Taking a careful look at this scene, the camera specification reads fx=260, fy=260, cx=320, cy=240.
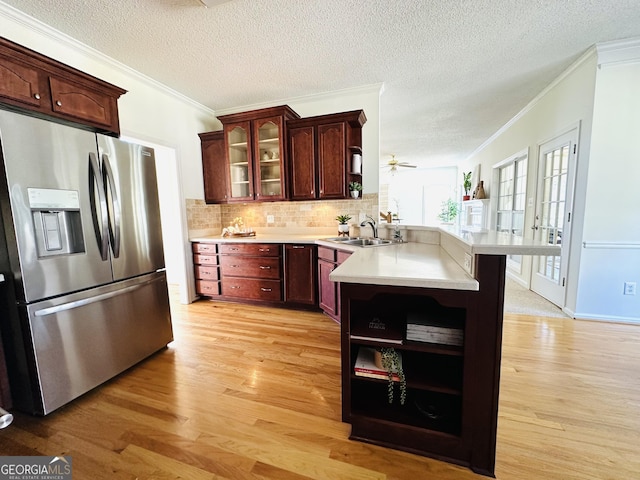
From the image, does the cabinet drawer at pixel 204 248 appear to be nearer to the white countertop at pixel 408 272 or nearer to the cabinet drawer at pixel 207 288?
the cabinet drawer at pixel 207 288

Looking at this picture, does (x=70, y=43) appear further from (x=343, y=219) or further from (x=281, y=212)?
(x=343, y=219)

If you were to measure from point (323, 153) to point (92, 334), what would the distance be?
2751 millimetres

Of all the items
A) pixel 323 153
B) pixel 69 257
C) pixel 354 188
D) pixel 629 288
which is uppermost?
pixel 323 153

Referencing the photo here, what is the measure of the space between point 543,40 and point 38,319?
4.38m

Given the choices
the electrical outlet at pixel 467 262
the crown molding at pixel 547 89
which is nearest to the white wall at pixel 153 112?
the electrical outlet at pixel 467 262

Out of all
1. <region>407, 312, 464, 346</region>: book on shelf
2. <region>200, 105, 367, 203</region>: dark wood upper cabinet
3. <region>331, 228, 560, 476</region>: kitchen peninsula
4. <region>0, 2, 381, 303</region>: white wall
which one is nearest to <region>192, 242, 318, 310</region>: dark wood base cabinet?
<region>0, 2, 381, 303</region>: white wall

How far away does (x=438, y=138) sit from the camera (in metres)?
5.58

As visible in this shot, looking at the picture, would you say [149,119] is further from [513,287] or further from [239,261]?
[513,287]

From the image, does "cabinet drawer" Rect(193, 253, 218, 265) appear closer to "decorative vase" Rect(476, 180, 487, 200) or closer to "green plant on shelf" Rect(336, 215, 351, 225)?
"green plant on shelf" Rect(336, 215, 351, 225)

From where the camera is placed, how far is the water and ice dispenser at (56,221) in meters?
1.52

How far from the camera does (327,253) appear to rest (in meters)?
2.90

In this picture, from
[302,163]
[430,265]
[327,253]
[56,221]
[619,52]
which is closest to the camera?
[430,265]

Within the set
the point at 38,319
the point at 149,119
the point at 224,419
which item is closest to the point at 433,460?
the point at 224,419

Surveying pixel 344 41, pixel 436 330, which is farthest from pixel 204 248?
pixel 436 330
